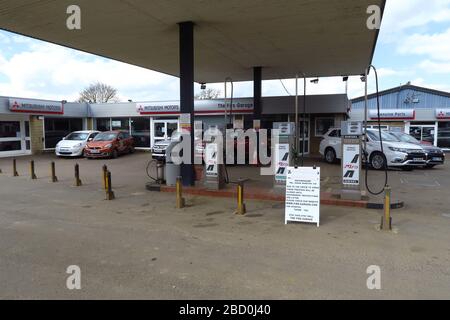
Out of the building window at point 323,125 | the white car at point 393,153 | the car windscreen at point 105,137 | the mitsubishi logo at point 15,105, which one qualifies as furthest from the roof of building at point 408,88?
the mitsubishi logo at point 15,105

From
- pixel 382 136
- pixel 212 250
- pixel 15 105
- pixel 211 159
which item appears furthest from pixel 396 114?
pixel 15 105

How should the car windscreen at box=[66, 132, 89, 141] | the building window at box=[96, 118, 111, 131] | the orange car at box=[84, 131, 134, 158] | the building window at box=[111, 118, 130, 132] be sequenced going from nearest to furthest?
the orange car at box=[84, 131, 134, 158]
the car windscreen at box=[66, 132, 89, 141]
the building window at box=[111, 118, 130, 132]
the building window at box=[96, 118, 111, 131]

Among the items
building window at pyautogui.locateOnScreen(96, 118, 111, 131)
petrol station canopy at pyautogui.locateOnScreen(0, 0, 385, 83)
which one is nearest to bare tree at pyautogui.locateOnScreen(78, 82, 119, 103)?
building window at pyautogui.locateOnScreen(96, 118, 111, 131)

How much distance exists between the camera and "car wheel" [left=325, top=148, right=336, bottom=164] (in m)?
17.3

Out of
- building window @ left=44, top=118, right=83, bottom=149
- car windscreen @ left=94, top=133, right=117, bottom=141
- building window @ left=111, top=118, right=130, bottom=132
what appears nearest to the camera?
car windscreen @ left=94, top=133, right=117, bottom=141

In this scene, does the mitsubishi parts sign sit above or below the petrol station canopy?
below

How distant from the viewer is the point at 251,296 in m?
3.86

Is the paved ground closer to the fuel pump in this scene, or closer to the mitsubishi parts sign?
the fuel pump

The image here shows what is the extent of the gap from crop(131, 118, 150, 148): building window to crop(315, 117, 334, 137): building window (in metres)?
11.4

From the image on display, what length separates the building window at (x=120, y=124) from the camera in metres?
25.7

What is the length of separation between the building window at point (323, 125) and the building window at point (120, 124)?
42.8 ft

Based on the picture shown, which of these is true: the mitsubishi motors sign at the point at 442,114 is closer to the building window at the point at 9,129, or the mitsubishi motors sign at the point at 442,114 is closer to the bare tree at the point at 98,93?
the building window at the point at 9,129

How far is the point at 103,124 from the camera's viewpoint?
87.7 feet
